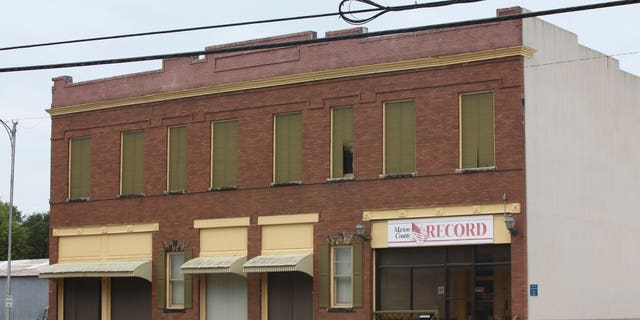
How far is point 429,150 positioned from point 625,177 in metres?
7.45

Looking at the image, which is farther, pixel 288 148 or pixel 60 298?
pixel 60 298

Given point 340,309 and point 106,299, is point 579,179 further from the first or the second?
point 106,299

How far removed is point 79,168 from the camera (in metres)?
41.8

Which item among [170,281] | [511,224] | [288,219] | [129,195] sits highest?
[129,195]

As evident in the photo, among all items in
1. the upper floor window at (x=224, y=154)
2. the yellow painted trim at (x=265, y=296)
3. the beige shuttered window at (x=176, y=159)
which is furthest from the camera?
the beige shuttered window at (x=176, y=159)

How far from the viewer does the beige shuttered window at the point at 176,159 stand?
3903 centimetres

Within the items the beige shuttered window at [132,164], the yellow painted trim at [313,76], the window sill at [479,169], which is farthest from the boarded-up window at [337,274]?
the beige shuttered window at [132,164]

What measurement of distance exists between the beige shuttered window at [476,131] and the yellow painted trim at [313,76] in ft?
3.61

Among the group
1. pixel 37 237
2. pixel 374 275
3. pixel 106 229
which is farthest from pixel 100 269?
pixel 37 237

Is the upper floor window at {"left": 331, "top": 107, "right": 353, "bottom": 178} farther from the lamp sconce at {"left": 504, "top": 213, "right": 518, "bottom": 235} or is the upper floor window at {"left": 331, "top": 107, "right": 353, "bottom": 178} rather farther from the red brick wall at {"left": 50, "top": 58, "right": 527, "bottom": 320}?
the lamp sconce at {"left": 504, "top": 213, "right": 518, "bottom": 235}

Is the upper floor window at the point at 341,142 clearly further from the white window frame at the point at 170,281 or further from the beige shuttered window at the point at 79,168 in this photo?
the beige shuttered window at the point at 79,168

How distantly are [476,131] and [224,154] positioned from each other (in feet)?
30.4

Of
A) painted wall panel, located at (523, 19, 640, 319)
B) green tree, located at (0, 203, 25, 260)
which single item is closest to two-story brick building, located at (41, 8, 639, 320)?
painted wall panel, located at (523, 19, 640, 319)

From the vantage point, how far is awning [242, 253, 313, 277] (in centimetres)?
3481
